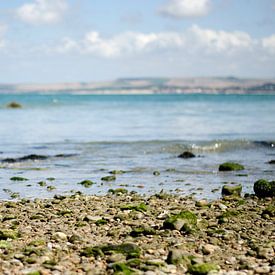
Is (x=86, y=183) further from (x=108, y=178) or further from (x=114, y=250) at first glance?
(x=114, y=250)

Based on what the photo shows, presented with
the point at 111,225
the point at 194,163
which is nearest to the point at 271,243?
the point at 111,225

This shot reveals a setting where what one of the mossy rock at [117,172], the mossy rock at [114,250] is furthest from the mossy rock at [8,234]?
the mossy rock at [117,172]

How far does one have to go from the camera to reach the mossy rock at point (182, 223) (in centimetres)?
1377

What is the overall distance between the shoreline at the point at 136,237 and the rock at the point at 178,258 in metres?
0.02

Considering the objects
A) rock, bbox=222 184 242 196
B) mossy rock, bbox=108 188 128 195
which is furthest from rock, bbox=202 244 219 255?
mossy rock, bbox=108 188 128 195

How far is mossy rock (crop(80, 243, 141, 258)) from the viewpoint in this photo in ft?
38.1

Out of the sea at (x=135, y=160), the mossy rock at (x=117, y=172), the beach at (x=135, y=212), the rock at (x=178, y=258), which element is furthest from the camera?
the mossy rock at (x=117, y=172)

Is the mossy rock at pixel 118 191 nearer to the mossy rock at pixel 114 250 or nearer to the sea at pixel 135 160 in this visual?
the sea at pixel 135 160

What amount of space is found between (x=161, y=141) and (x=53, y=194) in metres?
22.2

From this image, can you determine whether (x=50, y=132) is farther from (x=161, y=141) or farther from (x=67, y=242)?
(x=67, y=242)

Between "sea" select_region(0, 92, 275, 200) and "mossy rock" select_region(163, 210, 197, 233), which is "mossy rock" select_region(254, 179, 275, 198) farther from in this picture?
"mossy rock" select_region(163, 210, 197, 233)

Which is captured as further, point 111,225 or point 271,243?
point 111,225

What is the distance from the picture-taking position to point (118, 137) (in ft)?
152

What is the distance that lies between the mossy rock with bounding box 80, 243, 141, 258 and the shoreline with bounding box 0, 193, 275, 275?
0.07 ft
